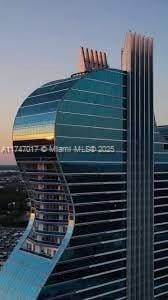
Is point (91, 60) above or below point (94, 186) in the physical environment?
above

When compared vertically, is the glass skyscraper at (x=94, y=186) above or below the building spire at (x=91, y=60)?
below

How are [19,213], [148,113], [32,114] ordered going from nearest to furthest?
1. [32,114]
2. [148,113]
3. [19,213]

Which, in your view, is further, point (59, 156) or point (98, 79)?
point (98, 79)

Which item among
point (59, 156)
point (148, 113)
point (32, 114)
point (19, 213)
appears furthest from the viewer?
point (19, 213)

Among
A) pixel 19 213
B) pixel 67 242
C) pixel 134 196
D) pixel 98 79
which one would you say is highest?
pixel 98 79

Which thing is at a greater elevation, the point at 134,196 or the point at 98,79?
the point at 98,79

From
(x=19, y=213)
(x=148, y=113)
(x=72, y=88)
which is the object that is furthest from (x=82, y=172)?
(x=19, y=213)

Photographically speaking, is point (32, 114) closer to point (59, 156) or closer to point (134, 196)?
point (59, 156)

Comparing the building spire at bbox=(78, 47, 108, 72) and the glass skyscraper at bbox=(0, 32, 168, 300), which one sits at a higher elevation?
the building spire at bbox=(78, 47, 108, 72)
